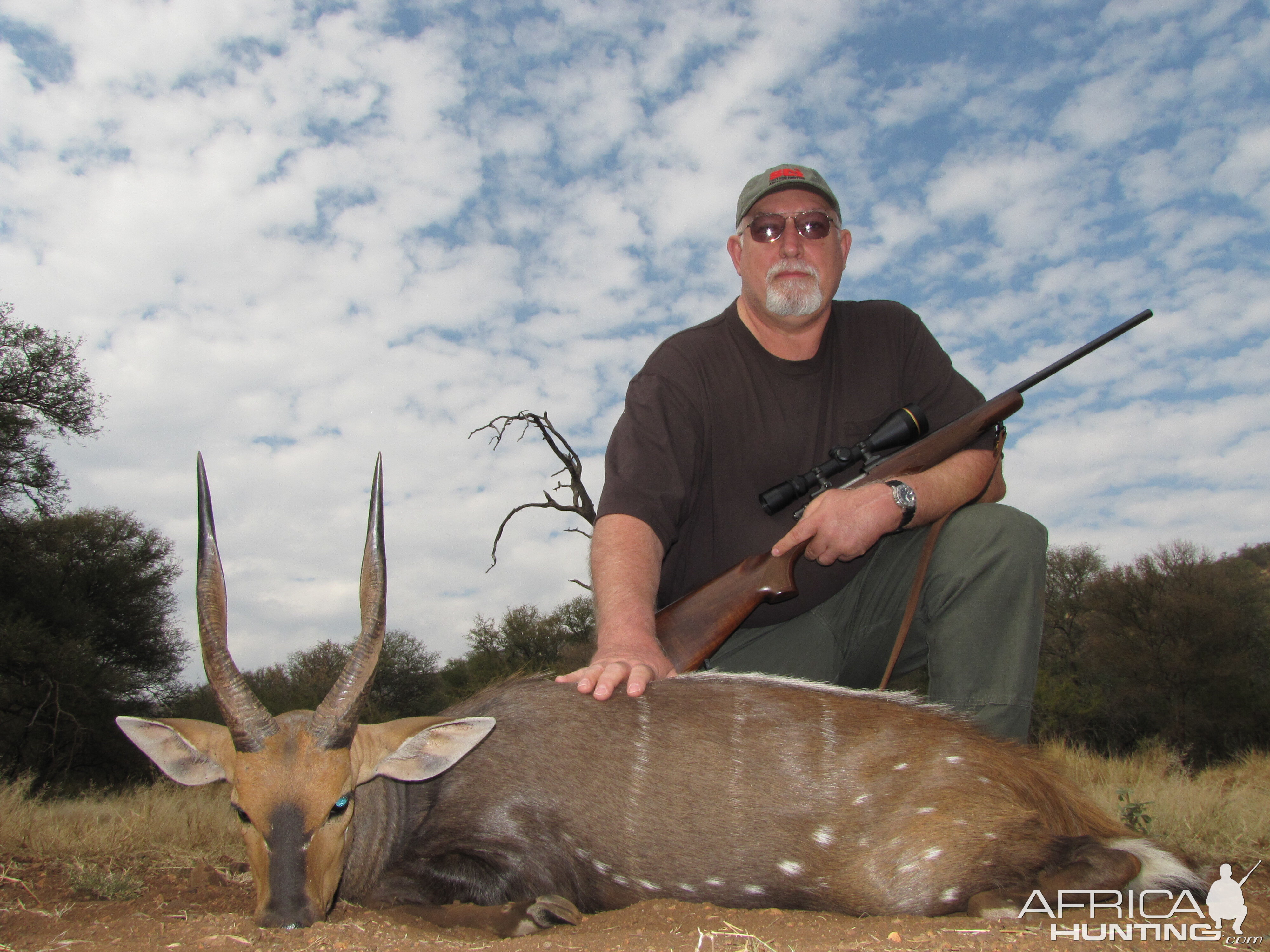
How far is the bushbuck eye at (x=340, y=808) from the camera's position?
301 centimetres

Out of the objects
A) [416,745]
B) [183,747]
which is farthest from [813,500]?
[183,747]

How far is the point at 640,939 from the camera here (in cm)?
242

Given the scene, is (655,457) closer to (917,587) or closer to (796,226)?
(917,587)

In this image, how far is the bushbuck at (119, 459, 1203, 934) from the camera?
9.33 feet

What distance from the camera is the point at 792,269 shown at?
4.95m

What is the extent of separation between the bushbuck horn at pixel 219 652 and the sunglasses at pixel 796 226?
10.9 ft

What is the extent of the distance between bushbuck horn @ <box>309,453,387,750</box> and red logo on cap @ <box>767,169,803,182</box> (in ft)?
10.3

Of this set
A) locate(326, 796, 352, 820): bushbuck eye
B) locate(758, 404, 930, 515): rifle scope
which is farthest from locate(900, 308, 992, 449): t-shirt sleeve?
locate(326, 796, 352, 820): bushbuck eye

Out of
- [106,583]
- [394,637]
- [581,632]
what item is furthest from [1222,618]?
[106,583]

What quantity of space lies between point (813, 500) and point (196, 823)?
4.24 metres

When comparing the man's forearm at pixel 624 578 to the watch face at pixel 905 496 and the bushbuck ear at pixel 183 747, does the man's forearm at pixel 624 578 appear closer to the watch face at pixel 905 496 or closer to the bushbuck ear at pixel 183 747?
the watch face at pixel 905 496

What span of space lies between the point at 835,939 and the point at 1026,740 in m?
1.85

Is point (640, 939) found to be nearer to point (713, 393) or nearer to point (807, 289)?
point (713, 393)

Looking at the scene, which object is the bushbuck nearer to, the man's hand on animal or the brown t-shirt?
the man's hand on animal
